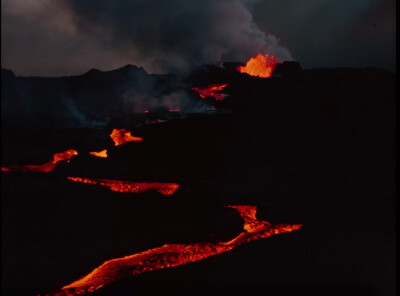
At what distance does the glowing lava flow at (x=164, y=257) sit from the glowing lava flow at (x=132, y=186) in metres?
1.70

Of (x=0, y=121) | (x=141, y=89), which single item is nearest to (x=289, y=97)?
(x=141, y=89)

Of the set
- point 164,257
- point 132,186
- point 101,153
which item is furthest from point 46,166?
point 164,257

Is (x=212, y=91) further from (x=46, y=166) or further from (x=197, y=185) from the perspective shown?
(x=46, y=166)

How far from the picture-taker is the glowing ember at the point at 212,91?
44.0 ft

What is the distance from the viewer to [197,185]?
10.1 metres

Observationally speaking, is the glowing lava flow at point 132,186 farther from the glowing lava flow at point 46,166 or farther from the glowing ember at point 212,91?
the glowing ember at point 212,91

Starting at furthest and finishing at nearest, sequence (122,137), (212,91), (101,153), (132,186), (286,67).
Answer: (286,67) < (212,91) < (122,137) < (101,153) < (132,186)

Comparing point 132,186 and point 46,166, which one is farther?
point 132,186

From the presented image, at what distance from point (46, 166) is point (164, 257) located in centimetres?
387

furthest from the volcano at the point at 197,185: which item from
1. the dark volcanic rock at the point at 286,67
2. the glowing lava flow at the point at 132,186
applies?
the dark volcanic rock at the point at 286,67

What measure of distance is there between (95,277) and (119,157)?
3.34 m

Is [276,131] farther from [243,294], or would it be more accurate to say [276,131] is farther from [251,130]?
[243,294]

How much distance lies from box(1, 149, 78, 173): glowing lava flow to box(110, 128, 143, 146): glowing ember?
1.21 m

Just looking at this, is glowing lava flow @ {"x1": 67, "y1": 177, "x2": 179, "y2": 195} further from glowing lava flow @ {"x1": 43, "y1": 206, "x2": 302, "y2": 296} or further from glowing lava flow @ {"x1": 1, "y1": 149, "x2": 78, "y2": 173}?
glowing lava flow @ {"x1": 43, "y1": 206, "x2": 302, "y2": 296}
